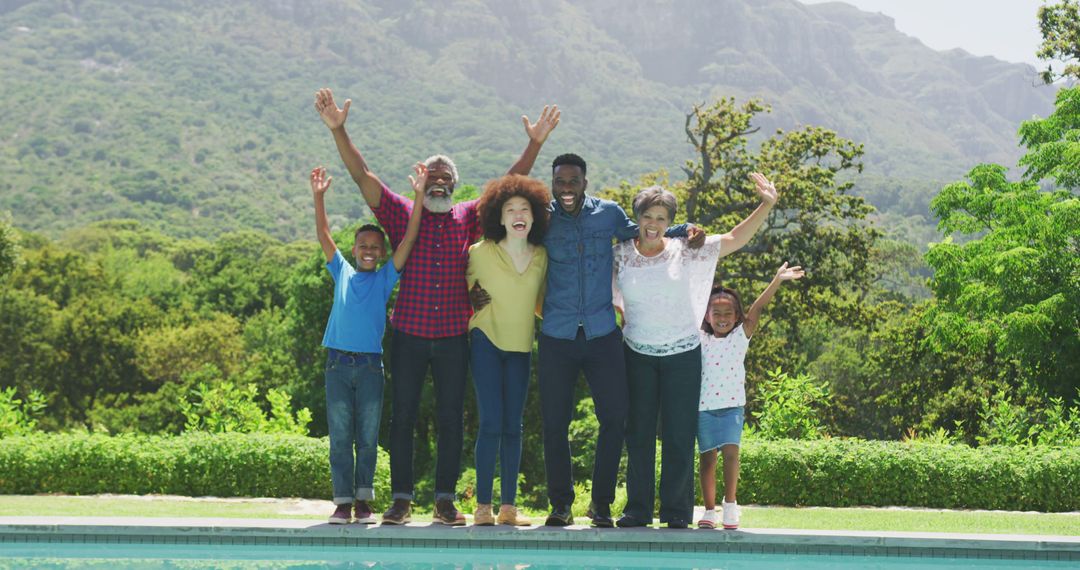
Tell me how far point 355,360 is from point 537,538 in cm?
149

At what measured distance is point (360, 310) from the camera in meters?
6.52

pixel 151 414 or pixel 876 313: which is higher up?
pixel 876 313

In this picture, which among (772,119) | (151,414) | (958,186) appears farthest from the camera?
(772,119)

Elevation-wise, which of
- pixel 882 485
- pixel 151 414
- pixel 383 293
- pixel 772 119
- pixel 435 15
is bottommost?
pixel 151 414

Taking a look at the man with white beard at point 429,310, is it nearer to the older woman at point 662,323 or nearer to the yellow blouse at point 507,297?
the yellow blouse at point 507,297

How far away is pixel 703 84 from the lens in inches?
7170

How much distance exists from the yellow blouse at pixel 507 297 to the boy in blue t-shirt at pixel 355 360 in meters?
0.52

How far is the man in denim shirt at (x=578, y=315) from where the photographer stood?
6207 mm

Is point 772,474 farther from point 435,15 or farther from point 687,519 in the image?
point 435,15

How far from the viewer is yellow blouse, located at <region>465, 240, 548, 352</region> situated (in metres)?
6.25

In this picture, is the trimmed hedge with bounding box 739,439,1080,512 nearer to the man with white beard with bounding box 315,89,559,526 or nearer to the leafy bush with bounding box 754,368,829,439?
the leafy bush with bounding box 754,368,829,439

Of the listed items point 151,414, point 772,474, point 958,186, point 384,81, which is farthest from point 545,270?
point 384,81

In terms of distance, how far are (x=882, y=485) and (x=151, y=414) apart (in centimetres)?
2913

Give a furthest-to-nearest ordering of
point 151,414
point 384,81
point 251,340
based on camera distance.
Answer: point 384,81 → point 251,340 → point 151,414
